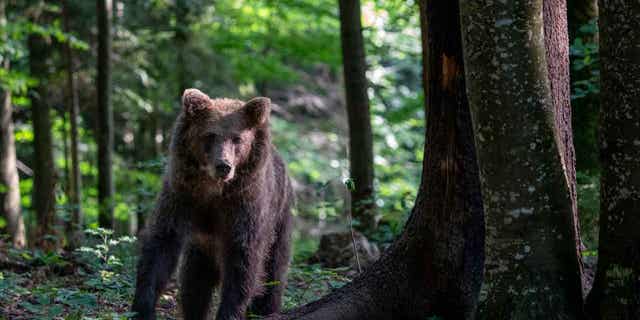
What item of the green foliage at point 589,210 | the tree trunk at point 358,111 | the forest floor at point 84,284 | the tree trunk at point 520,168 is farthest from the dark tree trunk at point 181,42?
the tree trunk at point 520,168

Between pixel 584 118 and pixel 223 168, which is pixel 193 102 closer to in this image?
pixel 223 168

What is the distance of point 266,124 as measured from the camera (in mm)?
6379

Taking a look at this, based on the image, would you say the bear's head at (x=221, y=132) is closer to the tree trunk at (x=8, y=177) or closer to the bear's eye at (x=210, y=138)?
the bear's eye at (x=210, y=138)

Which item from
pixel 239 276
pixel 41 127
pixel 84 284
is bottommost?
pixel 84 284

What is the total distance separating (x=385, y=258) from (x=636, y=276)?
190cm

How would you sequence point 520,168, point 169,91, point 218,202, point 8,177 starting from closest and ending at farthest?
point 520,168 < point 218,202 < point 8,177 < point 169,91

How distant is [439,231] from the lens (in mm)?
5258

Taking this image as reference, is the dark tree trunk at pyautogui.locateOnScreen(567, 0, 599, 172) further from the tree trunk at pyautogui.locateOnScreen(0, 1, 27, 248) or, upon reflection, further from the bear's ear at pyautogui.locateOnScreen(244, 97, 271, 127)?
the tree trunk at pyautogui.locateOnScreen(0, 1, 27, 248)

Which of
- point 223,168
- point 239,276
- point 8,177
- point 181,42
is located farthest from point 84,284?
point 181,42

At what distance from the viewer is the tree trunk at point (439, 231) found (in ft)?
16.8

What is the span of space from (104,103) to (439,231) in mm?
8440

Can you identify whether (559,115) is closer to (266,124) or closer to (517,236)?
(517,236)

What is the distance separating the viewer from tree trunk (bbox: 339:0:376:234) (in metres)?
10.1

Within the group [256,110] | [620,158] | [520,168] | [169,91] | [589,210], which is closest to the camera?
[620,158]
